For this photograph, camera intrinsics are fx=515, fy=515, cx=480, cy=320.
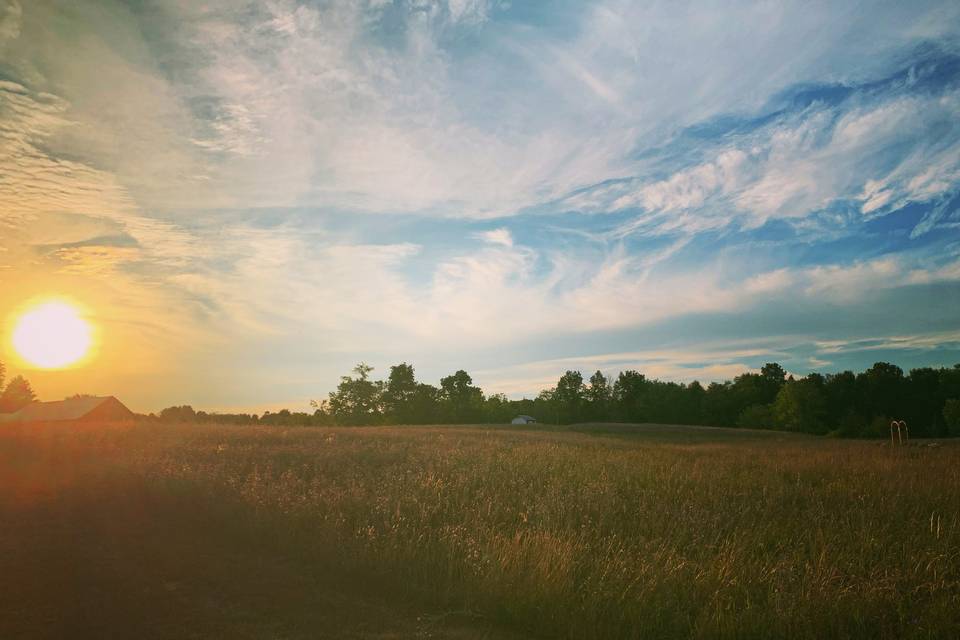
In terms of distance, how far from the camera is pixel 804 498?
34.4 feet

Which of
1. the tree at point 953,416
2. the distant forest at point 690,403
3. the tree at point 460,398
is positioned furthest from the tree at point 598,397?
the tree at point 953,416

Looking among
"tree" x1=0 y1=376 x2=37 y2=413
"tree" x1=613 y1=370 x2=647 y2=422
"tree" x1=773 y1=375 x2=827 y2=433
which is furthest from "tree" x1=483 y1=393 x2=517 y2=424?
"tree" x1=0 y1=376 x2=37 y2=413

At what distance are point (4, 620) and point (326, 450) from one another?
12493 millimetres

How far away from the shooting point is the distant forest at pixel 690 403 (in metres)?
67.1

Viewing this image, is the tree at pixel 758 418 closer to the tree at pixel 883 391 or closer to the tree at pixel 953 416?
the tree at pixel 883 391

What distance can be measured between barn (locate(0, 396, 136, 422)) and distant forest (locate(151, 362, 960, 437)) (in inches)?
184

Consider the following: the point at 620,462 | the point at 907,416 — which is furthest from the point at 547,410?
the point at 620,462

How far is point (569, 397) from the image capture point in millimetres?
100688

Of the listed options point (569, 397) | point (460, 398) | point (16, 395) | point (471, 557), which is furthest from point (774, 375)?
point (16, 395)

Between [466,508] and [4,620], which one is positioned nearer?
[4,620]

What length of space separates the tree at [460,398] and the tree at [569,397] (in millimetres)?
15987

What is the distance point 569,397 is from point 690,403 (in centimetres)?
2192

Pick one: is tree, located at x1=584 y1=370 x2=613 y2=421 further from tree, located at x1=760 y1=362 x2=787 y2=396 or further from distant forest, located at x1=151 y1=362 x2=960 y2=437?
tree, located at x1=760 y1=362 x2=787 y2=396

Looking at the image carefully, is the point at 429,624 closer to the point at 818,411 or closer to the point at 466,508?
the point at 466,508
